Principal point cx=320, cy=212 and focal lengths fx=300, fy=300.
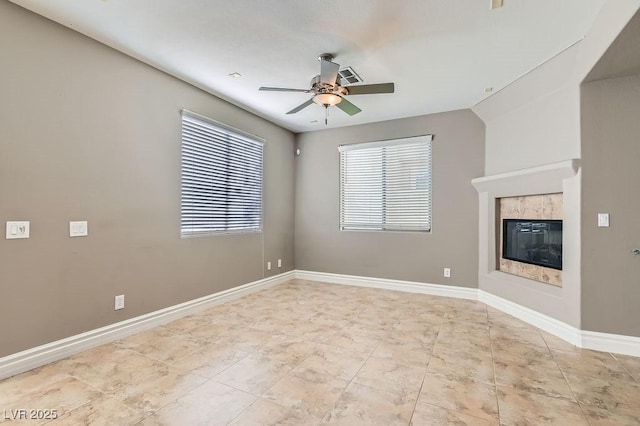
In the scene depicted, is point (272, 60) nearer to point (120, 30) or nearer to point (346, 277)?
point (120, 30)

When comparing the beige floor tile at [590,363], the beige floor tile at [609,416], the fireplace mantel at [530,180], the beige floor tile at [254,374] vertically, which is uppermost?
the fireplace mantel at [530,180]

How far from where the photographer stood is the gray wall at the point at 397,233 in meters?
4.46

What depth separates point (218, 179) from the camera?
4.16 metres

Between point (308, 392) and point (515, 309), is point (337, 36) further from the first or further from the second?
point (515, 309)

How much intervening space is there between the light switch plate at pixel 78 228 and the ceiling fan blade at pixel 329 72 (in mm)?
2563

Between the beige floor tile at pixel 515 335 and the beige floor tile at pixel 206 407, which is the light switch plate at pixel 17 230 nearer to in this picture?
the beige floor tile at pixel 206 407

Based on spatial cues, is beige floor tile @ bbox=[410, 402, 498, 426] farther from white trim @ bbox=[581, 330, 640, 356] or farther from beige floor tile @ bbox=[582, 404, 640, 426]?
white trim @ bbox=[581, 330, 640, 356]

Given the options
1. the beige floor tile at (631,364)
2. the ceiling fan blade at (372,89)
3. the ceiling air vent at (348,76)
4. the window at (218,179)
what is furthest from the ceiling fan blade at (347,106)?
the beige floor tile at (631,364)

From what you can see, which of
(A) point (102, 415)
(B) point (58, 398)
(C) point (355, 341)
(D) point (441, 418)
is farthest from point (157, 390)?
(D) point (441, 418)

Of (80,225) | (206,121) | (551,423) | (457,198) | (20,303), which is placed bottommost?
(551,423)

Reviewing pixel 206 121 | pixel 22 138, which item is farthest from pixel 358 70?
pixel 22 138

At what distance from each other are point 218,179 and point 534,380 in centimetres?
397

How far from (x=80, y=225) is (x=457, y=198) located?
182 inches

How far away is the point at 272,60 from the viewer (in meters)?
3.09
